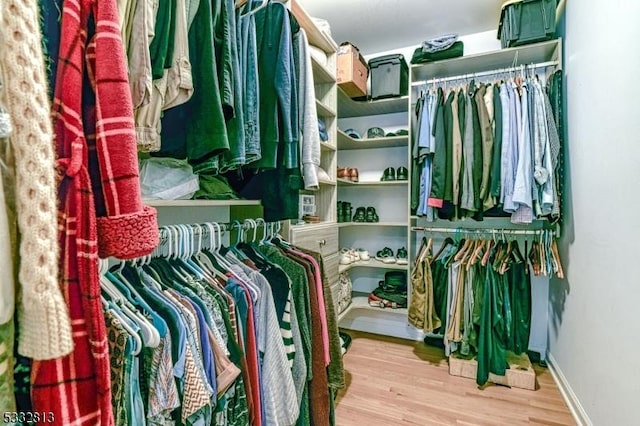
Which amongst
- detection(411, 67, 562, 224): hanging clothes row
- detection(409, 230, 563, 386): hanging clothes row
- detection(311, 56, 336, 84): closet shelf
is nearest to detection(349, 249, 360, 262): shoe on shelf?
detection(409, 230, 563, 386): hanging clothes row

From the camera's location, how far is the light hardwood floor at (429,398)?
1.63m

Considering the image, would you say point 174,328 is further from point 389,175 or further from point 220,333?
point 389,175

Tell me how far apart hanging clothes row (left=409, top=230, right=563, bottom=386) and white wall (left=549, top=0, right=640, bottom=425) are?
8.2 inches

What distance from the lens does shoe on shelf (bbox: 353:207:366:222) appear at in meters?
2.69

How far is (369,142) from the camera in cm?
258

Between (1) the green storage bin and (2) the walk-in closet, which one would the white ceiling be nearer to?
(2) the walk-in closet

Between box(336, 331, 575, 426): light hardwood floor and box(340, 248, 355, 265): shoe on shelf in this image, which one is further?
box(340, 248, 355, 265): shoe on shelf

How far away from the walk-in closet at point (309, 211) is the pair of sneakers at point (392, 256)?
16 mm

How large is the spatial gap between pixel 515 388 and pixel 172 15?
2.49 meters

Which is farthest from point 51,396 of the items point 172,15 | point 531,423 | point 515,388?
point 515,388

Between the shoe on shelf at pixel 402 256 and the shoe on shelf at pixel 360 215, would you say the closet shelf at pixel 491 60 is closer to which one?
the shoe on shelf at pixel 360 215

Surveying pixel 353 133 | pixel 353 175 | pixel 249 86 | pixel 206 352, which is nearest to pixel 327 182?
pixel 353 175

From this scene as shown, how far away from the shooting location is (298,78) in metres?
1.25

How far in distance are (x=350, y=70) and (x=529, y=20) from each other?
114cm
